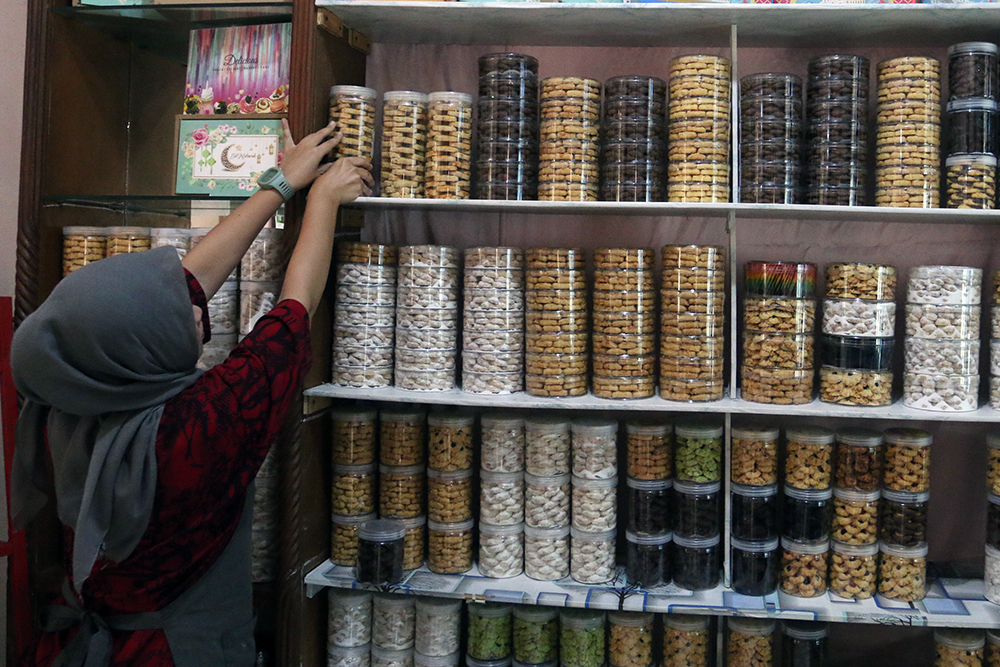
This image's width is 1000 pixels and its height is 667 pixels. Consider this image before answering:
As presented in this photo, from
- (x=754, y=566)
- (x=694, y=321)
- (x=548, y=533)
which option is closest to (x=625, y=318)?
(x=694, y=321)

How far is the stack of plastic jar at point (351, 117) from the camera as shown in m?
1.97

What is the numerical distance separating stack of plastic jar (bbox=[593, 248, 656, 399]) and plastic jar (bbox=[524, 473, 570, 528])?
28 cm

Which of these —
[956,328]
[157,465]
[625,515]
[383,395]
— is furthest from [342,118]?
[956,328]

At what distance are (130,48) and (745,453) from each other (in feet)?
7.28

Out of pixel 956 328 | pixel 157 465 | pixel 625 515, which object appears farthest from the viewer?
pixel 625 515

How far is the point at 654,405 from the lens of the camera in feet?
6.24

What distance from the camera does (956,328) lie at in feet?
6.07

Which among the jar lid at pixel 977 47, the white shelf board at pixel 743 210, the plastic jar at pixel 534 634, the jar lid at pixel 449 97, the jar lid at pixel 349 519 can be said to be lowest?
the plastic jar at pixel 534 634

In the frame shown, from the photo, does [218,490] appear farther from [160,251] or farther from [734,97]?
[734,97]

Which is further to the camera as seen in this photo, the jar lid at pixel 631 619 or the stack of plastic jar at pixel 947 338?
the jar lid at pixel 631 619

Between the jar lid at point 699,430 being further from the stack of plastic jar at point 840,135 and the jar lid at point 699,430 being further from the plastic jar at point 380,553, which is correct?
the plastic jar at point 380,553

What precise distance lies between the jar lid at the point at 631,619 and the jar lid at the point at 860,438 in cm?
69

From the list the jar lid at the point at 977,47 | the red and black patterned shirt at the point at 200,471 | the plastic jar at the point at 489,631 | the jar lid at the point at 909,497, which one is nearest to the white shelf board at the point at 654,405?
the jar lid at the point at 909,497

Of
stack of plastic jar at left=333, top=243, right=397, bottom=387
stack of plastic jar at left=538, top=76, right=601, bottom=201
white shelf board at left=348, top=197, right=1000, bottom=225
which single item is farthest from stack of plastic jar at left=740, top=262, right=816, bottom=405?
stack of plastic jar at left=333, top=243, right=397, bottom=387
